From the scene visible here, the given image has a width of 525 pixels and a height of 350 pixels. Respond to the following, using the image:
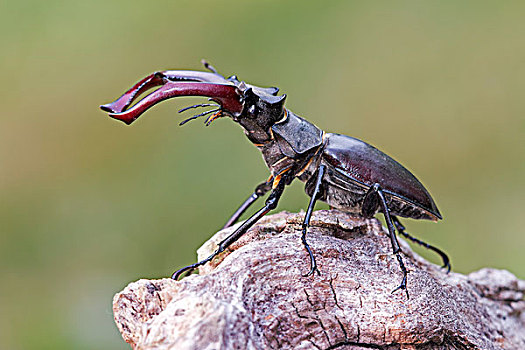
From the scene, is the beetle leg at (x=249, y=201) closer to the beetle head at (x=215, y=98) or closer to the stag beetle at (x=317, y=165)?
the stag beetle at (x=317, y=165)

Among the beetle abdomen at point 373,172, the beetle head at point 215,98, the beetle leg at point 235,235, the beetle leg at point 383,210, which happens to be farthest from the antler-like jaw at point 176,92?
the beetle leg at point 383,210

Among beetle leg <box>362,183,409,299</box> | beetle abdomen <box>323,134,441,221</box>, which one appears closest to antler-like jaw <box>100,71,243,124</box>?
beetle abdomen <box>323,134,441,221</box>

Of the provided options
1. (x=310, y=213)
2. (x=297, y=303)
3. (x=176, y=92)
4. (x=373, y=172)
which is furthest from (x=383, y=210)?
(x=176, y=92)

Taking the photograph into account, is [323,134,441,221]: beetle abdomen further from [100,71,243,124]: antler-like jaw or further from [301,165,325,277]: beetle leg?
[100,71,243,124]: antler-like jaw

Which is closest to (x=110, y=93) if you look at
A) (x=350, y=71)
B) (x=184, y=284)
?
(x=350, y=71)

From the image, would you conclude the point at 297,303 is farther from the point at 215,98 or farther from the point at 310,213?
the point at 215,98
